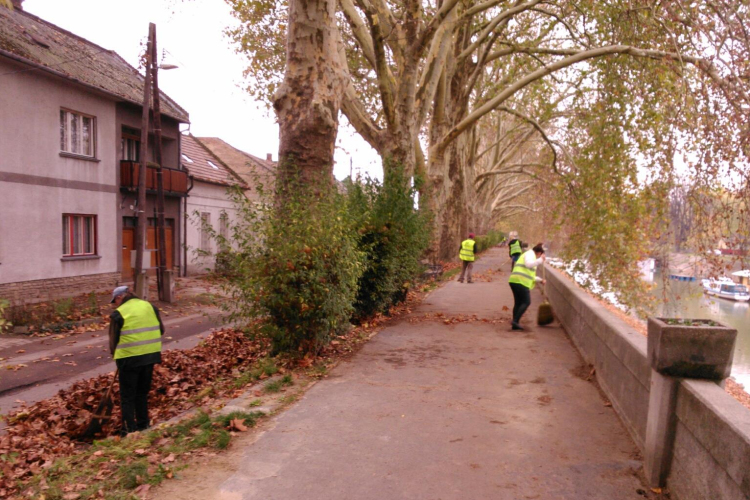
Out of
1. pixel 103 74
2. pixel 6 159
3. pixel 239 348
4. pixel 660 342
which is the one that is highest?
pixel 103 74

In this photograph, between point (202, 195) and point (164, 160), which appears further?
point (202, 195)

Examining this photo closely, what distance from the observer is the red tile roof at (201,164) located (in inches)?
1168

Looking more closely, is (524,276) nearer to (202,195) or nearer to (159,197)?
(159,197)

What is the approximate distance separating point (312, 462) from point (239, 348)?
19.9 ft

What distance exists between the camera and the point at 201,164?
31672 mm

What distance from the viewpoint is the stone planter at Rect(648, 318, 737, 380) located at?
396cm

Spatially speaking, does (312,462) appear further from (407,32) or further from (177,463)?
(407,32)

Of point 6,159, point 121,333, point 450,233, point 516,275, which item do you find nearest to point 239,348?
point 121,333

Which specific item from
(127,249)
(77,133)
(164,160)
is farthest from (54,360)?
(164,160)

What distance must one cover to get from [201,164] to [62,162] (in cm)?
1267

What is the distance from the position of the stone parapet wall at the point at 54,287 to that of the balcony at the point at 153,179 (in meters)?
3.60

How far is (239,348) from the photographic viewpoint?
1045cm

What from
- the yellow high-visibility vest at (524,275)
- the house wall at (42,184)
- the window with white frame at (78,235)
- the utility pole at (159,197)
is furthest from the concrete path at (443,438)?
the window with white frame at (78,235)

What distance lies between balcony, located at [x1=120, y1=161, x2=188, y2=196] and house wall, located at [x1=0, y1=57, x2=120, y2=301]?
0.83m
